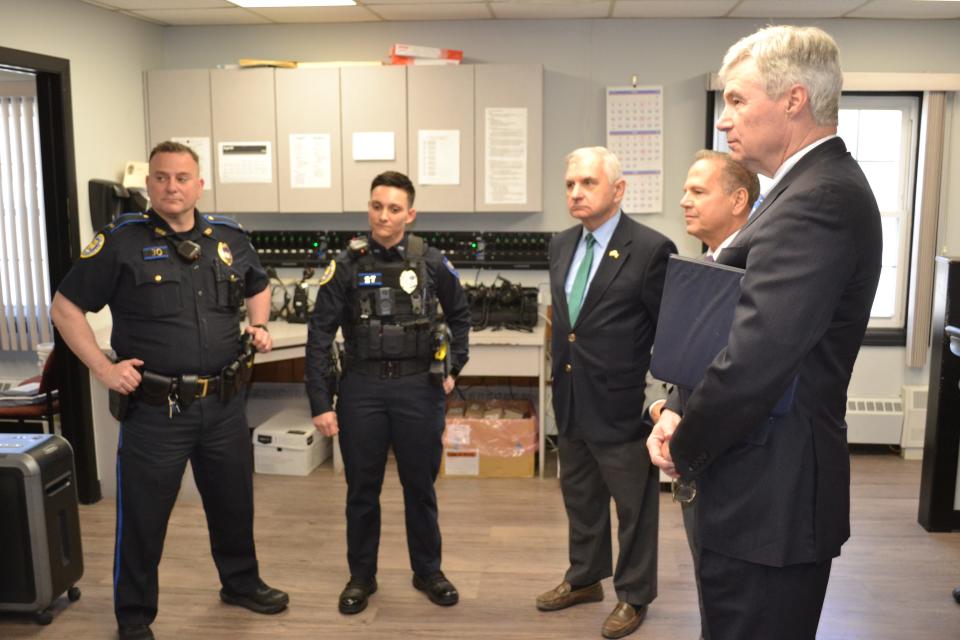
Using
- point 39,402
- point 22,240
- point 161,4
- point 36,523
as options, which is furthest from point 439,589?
point 22,240

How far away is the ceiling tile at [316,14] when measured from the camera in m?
→ 4.69

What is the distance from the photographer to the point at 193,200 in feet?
9.25

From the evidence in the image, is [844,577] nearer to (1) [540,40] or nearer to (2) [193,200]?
(2) [193,200]

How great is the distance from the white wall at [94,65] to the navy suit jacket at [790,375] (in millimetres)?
3662

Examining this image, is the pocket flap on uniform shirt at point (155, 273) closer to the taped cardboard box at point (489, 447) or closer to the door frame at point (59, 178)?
the door frame at point (59, 178)

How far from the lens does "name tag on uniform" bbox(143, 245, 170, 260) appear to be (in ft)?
9.05

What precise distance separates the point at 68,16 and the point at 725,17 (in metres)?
3.61

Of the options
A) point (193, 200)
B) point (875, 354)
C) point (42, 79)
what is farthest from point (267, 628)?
point (875, 354)

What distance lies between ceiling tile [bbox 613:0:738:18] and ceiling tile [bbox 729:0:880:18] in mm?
101

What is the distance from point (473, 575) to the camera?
342 centimetres

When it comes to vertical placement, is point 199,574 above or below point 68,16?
below

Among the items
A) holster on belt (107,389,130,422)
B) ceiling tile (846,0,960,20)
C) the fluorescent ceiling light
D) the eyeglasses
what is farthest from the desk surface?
the eyeglasses

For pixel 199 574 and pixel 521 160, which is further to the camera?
pixel 521 160

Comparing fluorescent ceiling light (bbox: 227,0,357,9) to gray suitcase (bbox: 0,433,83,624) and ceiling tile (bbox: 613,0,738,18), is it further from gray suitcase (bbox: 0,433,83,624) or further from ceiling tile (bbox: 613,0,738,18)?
gray suitcase (bbox: 0,433,83,624)
